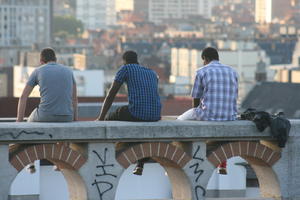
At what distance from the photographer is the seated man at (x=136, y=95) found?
13398 millimetres

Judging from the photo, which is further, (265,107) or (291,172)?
(265,107)

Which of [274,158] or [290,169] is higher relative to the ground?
[274,158]

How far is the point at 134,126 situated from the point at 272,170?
159 cm

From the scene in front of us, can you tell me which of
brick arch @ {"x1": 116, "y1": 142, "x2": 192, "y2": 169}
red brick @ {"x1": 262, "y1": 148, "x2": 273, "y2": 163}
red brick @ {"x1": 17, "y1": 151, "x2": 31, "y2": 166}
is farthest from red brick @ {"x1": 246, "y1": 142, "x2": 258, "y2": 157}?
red brick @ {"x1": 17, "y1": 151, "x2": 31, "y2": 166}

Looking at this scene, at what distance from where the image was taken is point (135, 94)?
13570 millimetres

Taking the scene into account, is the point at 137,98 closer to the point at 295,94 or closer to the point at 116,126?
the point at 116,126

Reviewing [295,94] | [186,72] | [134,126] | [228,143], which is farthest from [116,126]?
[186,72]

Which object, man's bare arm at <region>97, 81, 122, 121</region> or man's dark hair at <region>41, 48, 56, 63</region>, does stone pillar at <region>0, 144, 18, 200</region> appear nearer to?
man's dark hair at <region>41, 48, 56, 63</region>

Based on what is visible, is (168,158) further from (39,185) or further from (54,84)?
(39,185)

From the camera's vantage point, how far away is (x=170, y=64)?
19262 centimetres

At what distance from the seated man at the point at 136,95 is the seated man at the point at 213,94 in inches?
18.0

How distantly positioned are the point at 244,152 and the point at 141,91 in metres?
1.18

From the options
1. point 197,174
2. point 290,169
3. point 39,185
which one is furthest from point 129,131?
point 39,185

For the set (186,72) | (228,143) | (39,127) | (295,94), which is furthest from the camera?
(186,72)
